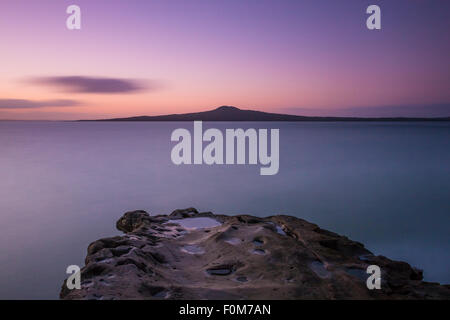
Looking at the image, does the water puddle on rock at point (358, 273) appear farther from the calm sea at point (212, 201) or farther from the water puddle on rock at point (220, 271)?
the calm sea at point (212, 201)

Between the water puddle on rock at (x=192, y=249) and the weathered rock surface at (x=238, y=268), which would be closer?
the weathered rock surface at (x=238, y=268)

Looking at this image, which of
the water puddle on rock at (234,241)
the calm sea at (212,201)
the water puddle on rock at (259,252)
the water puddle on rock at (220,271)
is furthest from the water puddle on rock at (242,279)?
the calm sea at (212,201)

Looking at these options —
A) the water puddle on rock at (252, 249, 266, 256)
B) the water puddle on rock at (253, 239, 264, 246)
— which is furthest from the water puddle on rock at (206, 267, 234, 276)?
the water puddle on rock at (253, 239, 264, 246)

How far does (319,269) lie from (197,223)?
10.3 feet

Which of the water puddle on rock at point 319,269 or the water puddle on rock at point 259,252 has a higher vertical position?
the water puddle on rock at point 259,252

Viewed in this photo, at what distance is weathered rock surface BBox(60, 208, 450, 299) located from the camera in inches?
145

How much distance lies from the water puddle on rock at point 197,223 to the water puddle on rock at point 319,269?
2.57 meters

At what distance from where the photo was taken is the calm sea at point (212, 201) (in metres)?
7.01

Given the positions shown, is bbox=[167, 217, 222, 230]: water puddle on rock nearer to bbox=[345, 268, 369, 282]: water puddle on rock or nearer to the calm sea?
the calm sea

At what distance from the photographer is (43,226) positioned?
28.5 ft

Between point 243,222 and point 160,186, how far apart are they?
842 centimetres

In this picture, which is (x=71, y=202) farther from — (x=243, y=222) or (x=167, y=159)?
(x=167, y=159)
